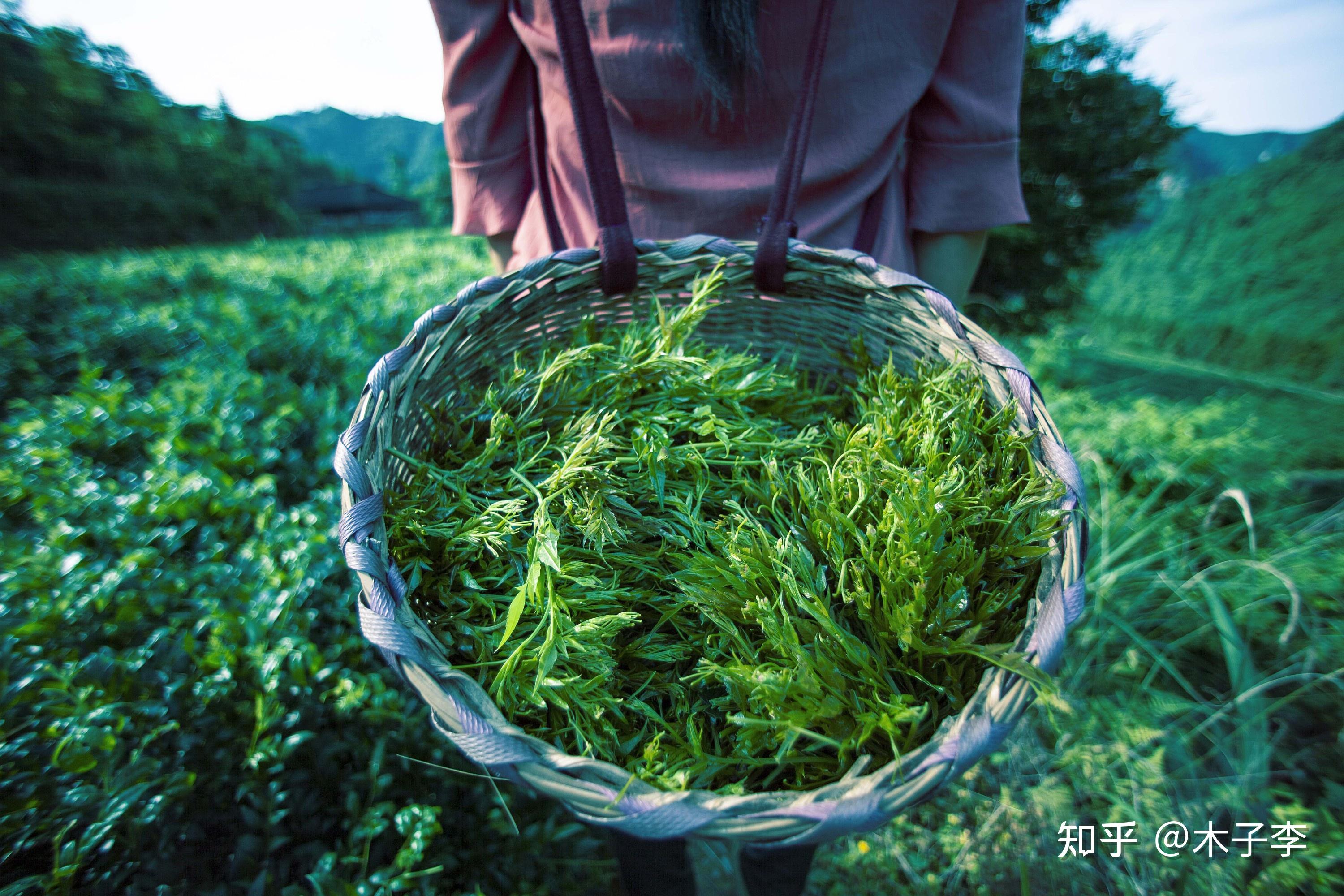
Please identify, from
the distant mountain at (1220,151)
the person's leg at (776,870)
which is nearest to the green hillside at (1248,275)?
the distant mountain at (1220,151)

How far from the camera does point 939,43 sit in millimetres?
1301

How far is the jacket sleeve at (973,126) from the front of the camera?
1314mm

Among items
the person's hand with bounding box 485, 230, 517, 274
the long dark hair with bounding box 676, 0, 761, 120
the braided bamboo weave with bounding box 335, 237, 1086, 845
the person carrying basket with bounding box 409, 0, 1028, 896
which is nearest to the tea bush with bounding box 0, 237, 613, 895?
the person carrying basket with bounding box 409, 0, 1028, 896

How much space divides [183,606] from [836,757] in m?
1.46

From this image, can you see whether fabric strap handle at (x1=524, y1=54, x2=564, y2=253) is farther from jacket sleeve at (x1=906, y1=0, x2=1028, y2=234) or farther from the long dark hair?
jacket sleeve at (x1=906, y1=0, x2=1028, y2=234)

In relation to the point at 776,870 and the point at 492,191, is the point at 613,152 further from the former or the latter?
the point at 776,870

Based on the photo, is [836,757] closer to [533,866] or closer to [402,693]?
[533,866]

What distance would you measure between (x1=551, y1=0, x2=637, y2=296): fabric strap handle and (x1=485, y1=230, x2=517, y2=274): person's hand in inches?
22.4

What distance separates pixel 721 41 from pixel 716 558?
976mm

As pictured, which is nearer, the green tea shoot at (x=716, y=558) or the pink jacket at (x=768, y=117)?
the green tea shoot at (x=716, y=558)

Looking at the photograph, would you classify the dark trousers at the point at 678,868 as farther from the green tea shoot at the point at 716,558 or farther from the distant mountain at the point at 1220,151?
the distant mountain at the point at 1220,151

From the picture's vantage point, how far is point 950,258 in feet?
5.23

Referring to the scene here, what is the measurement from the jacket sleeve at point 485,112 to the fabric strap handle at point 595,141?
37 cm

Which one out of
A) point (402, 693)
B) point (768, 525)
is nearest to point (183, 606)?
point (402, 693)
